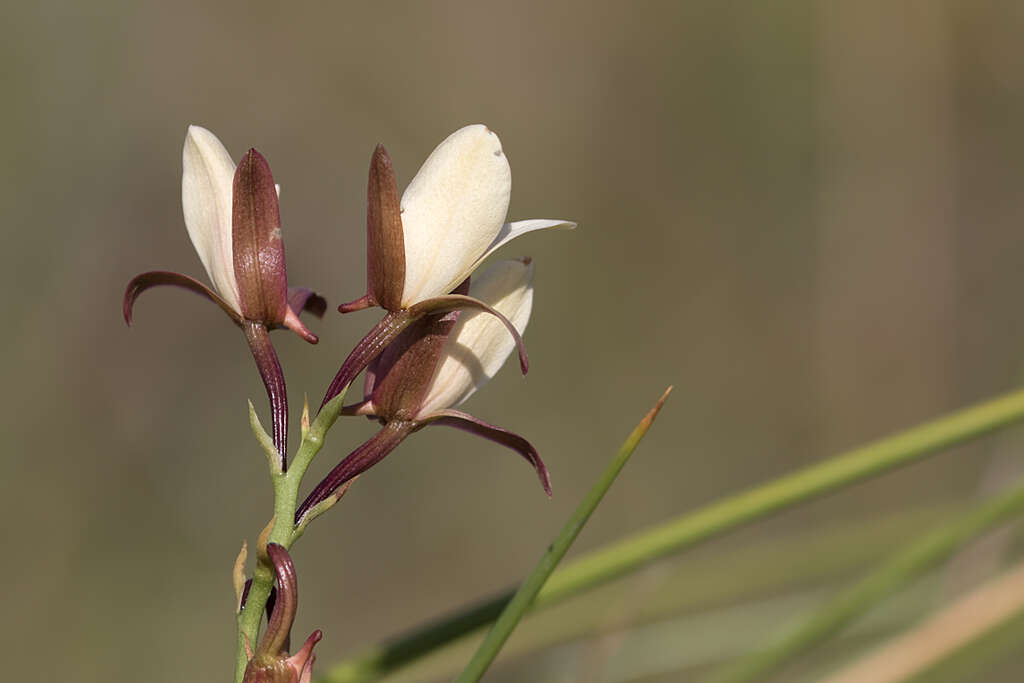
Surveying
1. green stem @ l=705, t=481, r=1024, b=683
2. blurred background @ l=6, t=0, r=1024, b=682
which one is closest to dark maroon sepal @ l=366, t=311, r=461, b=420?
green stem @ l=705, t=481, r=1024, b=683

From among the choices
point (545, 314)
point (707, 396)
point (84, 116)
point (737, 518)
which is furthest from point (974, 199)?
point (737, 518)

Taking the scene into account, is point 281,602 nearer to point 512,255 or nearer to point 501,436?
point 501,436

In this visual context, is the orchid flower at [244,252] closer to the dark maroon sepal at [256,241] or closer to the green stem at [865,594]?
the dark maroon sepal at [256,241]

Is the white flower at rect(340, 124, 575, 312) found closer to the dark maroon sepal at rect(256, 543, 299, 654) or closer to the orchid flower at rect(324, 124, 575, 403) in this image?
the orchid flower at rect(324, 124, 575, 403)

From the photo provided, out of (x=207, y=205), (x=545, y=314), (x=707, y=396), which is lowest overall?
(x=707, y=396)

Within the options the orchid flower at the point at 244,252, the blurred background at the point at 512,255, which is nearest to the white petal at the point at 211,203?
the orchid flower at the point at 244,252

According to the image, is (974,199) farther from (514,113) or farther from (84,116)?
(84,116)

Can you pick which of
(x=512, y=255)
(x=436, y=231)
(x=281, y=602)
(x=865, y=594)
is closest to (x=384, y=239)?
(x=436, y=231)
